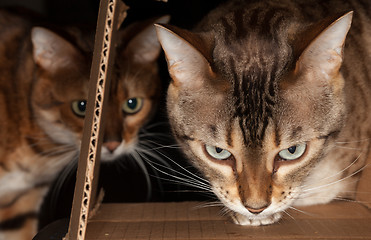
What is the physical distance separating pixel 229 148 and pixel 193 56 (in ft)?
0.97

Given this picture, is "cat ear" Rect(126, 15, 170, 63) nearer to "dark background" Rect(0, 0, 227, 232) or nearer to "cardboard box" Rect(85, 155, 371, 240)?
"dark background" Rect(0, 0, 227, 232)

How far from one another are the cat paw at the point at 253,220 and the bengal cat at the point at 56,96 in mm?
671

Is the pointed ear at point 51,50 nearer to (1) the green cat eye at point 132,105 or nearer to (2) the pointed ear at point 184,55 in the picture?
(1) the green cat eye at point 132,105

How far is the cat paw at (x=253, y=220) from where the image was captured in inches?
55.6

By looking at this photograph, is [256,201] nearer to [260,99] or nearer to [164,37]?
[260,99]

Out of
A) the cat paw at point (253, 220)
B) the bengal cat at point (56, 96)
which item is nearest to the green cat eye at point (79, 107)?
the bengal cat at point (56, 96)

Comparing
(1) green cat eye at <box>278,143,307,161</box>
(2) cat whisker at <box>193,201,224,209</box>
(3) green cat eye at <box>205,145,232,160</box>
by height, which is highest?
(3) green cat eye at <box>205,145,232,160</box>

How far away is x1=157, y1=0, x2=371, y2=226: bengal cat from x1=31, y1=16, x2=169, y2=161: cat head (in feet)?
1.45

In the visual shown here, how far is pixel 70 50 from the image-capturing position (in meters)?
1.84

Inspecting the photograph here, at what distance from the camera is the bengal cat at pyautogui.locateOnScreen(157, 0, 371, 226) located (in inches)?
51.1

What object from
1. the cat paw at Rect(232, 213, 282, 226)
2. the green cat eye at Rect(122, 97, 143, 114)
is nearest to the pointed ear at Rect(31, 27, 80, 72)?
the green cat eye at Rect(122, 97, 143, 114)

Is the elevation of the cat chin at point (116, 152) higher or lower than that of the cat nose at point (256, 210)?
higher

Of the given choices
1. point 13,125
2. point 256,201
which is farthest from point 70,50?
point 256,201

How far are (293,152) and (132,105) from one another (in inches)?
34.6
